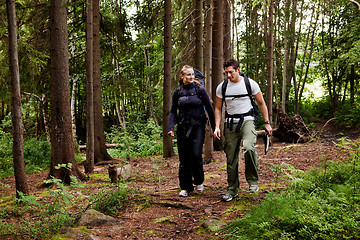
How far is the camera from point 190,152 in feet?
17.2

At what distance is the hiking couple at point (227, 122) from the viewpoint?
4691 mm

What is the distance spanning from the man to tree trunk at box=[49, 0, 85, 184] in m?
4.34

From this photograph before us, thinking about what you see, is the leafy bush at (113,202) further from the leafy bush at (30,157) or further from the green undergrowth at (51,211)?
the leafy bush at (30,157)

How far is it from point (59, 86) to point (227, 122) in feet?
15.5

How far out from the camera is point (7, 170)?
11094 millimetres

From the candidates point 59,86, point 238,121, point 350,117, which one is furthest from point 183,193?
point 350,117

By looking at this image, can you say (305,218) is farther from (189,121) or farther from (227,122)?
(189,121)

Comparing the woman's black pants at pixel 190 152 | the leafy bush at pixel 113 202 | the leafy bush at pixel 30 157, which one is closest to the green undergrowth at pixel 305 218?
the woman's black pants at pixel 190 152

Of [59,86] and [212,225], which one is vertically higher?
[59,86]

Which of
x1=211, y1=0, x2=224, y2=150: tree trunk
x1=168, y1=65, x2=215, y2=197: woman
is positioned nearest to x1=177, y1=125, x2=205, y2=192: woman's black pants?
x1=168, y1=65, x2=215, y2=197: woman

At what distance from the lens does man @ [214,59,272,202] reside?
4.66m

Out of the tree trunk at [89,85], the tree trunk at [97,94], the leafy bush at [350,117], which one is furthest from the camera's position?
the leafy bush at [350,117]

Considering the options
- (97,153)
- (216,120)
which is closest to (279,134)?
(97,153)

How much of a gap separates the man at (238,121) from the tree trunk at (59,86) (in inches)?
171
